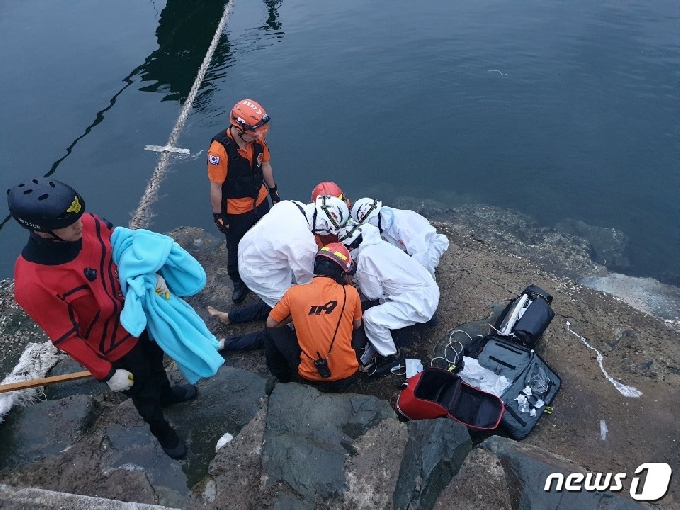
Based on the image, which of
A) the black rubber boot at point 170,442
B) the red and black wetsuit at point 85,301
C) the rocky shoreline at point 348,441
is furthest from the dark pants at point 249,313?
the red and black wetsuit at point 85,301

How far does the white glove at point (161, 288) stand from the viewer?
10.1 ft

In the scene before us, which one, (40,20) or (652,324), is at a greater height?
(40,20)

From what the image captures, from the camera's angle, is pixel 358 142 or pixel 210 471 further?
pixel 358 142

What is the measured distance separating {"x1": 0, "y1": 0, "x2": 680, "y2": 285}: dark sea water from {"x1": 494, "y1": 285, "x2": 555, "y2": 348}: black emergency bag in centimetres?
482

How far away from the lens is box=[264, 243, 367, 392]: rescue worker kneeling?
375 cm

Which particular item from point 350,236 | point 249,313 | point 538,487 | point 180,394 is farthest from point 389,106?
point 538,487

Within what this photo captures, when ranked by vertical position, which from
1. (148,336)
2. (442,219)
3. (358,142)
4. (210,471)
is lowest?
(442,219)

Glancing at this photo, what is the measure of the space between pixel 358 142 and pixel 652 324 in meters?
7.15

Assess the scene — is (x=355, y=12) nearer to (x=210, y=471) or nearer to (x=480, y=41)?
(x=480, y=41)

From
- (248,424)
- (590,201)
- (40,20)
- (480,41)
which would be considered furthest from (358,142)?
(40,20)

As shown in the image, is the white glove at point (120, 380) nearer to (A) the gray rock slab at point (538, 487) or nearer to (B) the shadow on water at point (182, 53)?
(A) the gray rock slab at point (538, 487)

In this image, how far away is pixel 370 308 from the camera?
4.54 m

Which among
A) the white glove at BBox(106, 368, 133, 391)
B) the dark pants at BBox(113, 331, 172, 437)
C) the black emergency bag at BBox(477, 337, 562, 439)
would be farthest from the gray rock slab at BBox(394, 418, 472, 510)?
the white glove at BBox(106, 368, 133, 391)

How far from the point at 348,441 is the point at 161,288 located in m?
1.74
